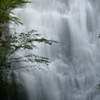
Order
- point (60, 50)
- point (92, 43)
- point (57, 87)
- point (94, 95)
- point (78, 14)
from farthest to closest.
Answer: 1. point (78, 14)
2. point (92, 43)
3. point (60, 50)
4. point (94, 95)
5. point (57, 87)

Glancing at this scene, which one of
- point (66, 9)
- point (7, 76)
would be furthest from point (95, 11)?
point (7, 76)

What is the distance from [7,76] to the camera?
24.8ft

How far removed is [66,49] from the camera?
12.9 meters

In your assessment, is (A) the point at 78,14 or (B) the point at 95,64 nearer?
(B) the point at 95,64

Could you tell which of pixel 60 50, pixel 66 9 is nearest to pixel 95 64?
pixel 60 50

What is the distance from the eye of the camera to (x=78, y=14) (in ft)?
52.8

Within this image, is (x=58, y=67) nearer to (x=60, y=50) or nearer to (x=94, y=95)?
(x=60, y=50)

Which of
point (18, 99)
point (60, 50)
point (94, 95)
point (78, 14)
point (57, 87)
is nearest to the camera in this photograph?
point (18, 99)

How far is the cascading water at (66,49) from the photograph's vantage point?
905 cm

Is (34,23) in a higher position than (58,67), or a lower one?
higher

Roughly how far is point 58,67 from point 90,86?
301 centimetres

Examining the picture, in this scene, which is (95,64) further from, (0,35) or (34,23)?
(0,35)

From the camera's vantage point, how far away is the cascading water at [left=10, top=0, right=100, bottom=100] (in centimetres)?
905

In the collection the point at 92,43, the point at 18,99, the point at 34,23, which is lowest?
the point at 18,99
